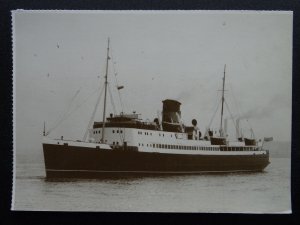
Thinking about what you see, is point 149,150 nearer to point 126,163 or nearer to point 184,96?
point 126,163

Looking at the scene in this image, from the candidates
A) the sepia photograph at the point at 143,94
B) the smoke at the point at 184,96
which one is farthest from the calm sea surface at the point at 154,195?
the smoke at the point at 184,96

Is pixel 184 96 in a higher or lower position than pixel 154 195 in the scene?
higher

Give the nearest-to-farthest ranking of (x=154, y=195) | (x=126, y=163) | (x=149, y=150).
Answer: (x=154, y=195) < (x=126, y=163) < (x=149, y=150)

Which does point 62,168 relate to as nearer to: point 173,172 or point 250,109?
→ point 173,172

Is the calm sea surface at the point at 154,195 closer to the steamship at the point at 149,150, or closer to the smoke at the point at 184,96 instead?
the steamship at the point at 149,150

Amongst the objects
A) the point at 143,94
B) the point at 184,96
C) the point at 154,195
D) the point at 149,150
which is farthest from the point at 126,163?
the point at 184,96

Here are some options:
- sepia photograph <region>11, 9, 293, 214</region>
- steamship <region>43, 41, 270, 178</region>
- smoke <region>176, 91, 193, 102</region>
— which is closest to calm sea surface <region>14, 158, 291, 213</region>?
sepia photograph <region>11, 9, 293, 214</region>

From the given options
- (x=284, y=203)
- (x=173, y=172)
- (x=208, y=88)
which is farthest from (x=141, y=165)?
(x=284, y=203)

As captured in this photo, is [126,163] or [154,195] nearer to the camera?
[154,195]

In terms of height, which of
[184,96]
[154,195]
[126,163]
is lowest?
[154,195]
